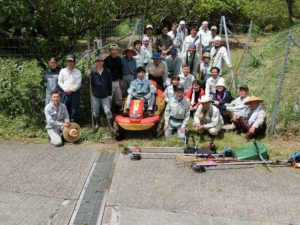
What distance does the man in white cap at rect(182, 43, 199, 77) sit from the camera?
399 inches

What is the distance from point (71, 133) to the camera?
801 centimetres

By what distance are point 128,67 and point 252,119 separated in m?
3.19

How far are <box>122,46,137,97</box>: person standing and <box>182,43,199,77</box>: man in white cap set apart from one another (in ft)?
5.32

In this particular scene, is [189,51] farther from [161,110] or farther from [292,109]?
[292,109]

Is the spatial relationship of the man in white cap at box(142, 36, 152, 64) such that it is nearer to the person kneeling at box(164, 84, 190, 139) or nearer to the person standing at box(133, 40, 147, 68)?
the person standing at box(133, 40, 147, 68)

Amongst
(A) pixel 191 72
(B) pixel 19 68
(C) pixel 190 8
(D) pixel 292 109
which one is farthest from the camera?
(C) pixel 190 8

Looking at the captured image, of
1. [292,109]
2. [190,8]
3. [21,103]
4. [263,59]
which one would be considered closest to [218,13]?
[190,8]

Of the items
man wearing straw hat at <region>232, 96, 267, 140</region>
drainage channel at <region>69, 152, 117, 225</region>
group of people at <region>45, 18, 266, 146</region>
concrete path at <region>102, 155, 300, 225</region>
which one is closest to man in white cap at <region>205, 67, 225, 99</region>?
group of people at <region>45, 18, 266, 146</region>

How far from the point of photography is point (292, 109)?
8680 mm

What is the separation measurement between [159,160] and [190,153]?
600 mm

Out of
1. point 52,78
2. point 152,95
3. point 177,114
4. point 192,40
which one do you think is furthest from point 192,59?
point 52,78

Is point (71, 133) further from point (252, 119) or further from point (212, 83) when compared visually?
point (252, 119)

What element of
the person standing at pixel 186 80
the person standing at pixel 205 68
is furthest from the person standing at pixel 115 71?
the person standing at pixel 205 68

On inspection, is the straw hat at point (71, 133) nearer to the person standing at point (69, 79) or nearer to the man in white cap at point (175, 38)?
the person standing at point (69, 79)
